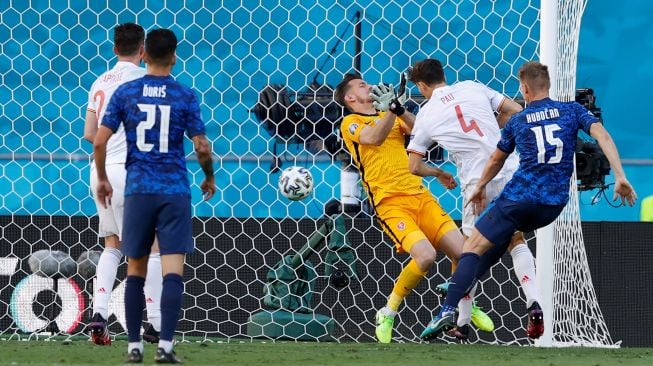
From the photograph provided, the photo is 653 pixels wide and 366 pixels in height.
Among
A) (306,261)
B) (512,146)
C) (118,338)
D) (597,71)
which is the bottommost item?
(118,338)

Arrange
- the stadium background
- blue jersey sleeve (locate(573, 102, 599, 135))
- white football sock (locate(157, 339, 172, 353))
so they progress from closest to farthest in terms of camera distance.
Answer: white football sock (locate(157, 339, 172, 353))
blue jersey sleeve (locate(573, 102, 599, 135))
the stadium background

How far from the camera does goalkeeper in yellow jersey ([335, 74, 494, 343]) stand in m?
7.37

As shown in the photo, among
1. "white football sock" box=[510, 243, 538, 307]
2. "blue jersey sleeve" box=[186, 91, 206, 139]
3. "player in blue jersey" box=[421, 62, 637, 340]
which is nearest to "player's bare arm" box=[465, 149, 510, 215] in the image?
"player in blue jersey" box=[421, 62, 637, 340]

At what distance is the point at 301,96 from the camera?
28.9 feet

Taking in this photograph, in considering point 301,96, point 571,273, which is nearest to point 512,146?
point 571,273

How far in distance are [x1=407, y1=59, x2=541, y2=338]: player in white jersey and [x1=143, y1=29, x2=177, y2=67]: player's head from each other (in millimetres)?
2139

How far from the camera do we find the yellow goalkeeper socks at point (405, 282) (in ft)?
24.3

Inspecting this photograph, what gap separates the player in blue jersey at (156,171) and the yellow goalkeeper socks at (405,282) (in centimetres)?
A: 225

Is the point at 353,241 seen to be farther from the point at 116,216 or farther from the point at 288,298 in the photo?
the point at 116,216

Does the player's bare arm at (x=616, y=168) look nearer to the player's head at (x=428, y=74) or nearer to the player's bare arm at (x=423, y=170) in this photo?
the player's bare arm at (x=423, y=170)

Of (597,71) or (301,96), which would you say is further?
(597,71)

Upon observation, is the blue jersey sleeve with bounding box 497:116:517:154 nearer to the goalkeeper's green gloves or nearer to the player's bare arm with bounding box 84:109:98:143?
the goalkeeper's green gloves

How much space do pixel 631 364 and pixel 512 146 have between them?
1326 millimetres

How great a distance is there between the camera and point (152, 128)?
17.7 ft
